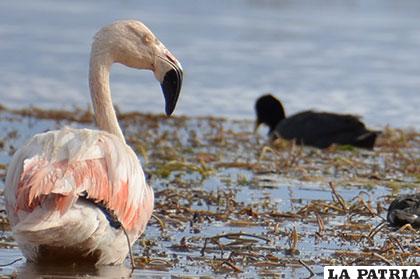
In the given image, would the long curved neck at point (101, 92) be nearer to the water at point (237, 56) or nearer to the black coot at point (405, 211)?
the black coot at point (405, 211)

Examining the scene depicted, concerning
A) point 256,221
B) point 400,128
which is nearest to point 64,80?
point 400,128

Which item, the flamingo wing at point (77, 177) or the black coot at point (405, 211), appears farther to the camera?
the black coot at point (405, 211)

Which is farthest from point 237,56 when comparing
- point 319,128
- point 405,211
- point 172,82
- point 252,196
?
point 172,82

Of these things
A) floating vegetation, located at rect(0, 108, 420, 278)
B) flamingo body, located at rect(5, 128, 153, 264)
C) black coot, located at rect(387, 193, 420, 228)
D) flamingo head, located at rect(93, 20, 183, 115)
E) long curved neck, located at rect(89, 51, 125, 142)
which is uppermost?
flamingo head, located at rect(93, 20, 183, 115)

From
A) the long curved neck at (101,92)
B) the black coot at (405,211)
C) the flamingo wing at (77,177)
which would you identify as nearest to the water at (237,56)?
the black coot at (405,211)

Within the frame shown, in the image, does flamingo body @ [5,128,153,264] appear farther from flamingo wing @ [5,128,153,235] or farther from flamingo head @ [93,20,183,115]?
flamingo head @ [93,20,183,115]

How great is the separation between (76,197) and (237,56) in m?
15.8

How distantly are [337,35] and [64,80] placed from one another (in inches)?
369

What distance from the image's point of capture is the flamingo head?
27.1 ft

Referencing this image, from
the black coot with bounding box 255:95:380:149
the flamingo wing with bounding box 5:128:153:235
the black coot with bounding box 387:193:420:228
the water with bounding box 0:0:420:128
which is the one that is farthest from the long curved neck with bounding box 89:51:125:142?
the water with bounding box 0:0:420:128

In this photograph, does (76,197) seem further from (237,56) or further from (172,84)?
(237,56)

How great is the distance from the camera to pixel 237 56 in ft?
74.1

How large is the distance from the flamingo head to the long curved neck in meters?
0.10

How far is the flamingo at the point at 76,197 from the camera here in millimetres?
6926
